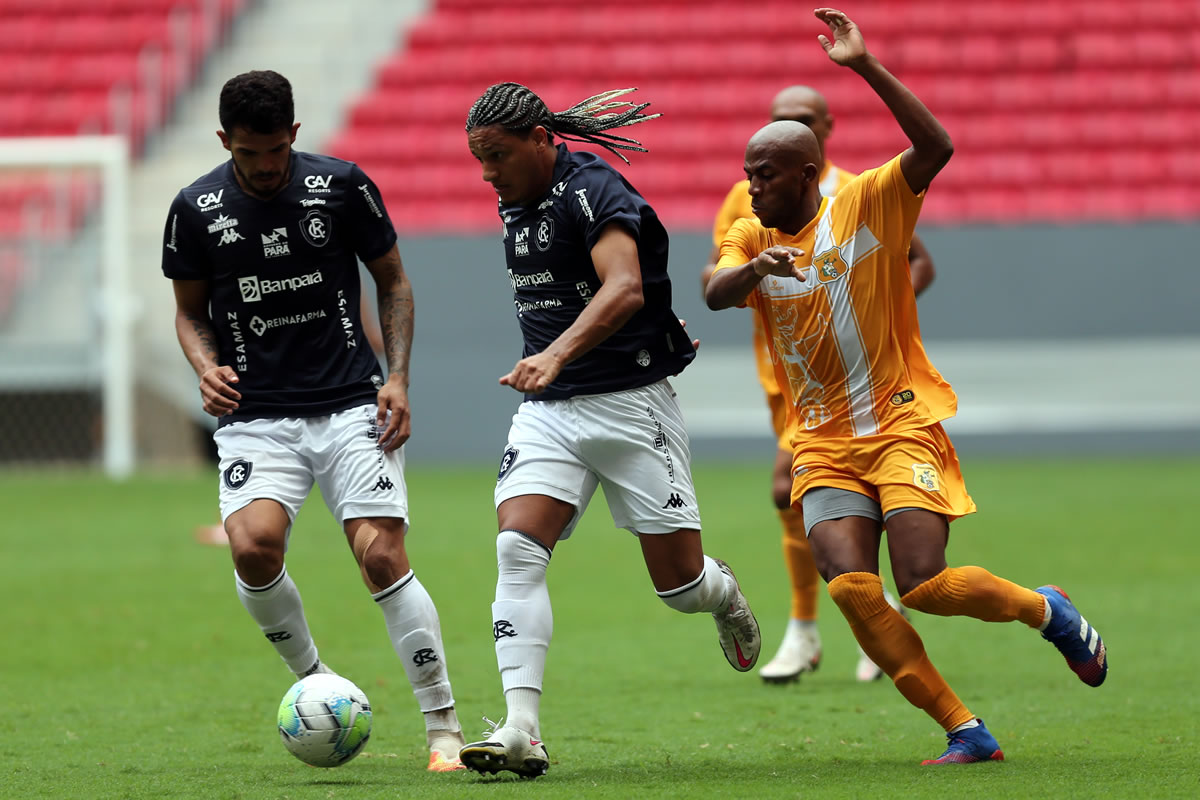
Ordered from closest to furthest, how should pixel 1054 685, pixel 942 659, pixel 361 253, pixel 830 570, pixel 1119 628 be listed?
pixel 830 570, pixel 361 253, pixel 1054 685, pixel 942 659, pixel 1119 628

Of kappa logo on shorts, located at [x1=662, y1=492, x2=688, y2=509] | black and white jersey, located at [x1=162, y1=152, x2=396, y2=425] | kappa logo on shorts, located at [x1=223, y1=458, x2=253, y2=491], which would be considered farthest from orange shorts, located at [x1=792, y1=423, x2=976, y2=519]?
kappa logo on shorts, located at [x1=223, y1=458, x2=253, y2=491]

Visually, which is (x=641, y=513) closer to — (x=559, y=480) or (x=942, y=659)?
(x=559, y=480)

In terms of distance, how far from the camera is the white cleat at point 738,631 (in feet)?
17.8

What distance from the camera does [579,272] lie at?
494 centimetres

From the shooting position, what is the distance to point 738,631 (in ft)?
18.0

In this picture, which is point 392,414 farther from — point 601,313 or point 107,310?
point 107,310

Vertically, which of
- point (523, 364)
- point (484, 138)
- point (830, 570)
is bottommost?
point (830, 570)

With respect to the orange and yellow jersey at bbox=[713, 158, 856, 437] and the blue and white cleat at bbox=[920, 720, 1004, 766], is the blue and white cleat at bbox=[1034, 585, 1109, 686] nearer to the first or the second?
the blue and white cleat at bbox=[920, 720, 1004, 766]

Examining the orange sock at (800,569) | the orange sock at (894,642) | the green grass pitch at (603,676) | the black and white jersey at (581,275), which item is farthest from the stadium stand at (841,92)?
the orange sock at (894,642)

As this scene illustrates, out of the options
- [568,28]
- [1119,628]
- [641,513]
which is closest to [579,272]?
[641,513]

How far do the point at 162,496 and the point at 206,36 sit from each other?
8.69 metres

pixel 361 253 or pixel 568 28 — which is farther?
pixel 568 28

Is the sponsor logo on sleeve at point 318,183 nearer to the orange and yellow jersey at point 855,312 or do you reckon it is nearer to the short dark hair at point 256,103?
the short dark hair at point 256,103

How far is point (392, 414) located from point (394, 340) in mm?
324
